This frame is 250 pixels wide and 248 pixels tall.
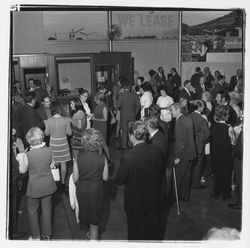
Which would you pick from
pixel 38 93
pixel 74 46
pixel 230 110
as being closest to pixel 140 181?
pixel 230 110

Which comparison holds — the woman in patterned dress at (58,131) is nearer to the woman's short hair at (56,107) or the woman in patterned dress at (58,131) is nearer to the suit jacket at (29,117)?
the woman's short hair at (56,107)

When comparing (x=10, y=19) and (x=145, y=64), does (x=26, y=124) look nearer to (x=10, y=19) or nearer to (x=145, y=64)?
(x=10, y=19)

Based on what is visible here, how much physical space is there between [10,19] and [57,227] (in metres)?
3.19

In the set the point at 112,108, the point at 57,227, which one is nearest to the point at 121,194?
the point at 57,227

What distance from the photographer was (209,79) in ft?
39.1

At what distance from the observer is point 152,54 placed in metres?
15.5

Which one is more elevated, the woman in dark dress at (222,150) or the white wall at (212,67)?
the white wall at (212,67)

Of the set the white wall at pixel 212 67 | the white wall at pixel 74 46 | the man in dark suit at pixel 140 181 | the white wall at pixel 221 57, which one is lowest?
the man in dark suit at pixel 140 181

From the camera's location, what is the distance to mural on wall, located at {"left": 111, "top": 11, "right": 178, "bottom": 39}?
1483 centimetres

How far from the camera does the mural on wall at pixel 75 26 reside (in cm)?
1365

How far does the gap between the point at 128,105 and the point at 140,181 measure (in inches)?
164

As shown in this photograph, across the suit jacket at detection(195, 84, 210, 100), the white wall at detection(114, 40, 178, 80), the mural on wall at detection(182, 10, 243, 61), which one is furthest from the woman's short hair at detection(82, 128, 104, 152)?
the mural on wall at detection(182, 10, 243, 61)

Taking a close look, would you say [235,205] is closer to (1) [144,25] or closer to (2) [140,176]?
(2) [140,176]

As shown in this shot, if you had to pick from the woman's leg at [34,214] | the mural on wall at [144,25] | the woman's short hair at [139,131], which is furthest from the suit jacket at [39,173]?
the mural on wall at [144,25]
